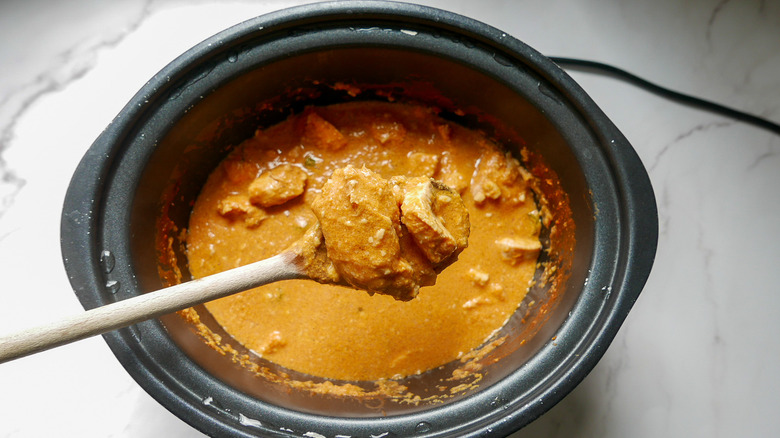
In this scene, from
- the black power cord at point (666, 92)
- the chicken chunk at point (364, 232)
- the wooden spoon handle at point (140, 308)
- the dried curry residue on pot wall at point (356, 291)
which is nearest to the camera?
the wooden spoon handle at point (140, 308)

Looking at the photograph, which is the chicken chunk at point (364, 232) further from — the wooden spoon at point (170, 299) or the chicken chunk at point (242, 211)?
the chicken chunk at point (242, 211)

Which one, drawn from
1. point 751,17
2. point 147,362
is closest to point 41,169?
point 147,362

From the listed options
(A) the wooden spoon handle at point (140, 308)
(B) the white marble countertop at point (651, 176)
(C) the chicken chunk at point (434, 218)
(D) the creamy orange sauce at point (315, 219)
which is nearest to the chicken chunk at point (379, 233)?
(C) the chicken chunk at point (434, 218)

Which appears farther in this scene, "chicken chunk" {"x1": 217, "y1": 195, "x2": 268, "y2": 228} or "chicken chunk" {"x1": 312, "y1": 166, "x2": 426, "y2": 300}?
"chicken chunk" {"x1": 217, "y1": 195, "x2": 268, "y2": 228}

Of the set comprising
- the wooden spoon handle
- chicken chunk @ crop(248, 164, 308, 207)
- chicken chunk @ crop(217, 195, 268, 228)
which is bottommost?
the wooden spoon handle

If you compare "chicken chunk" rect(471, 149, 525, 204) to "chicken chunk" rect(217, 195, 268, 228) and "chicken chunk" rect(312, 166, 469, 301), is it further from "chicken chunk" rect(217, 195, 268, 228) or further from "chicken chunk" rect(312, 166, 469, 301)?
"chicken chunk" rect(217, 195, 268, 228)

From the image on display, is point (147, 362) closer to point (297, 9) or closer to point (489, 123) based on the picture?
point (297, 9)

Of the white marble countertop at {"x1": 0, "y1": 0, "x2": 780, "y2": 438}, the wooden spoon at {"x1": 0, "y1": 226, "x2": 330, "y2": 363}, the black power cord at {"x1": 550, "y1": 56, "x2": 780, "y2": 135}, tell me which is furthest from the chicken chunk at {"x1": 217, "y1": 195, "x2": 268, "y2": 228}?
the black power cord at {"x1": 550, "y1": 56, "x2": 780, "y2": 135}
